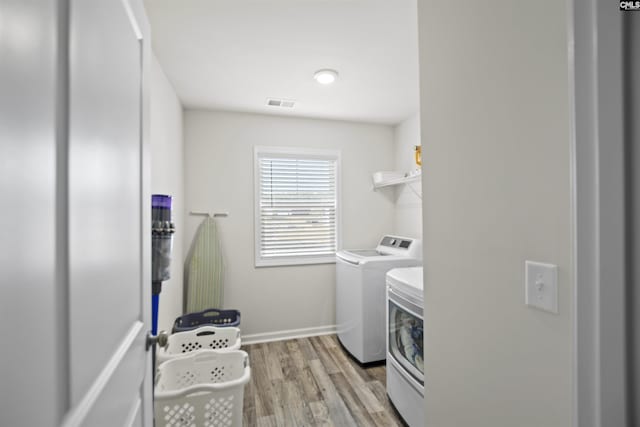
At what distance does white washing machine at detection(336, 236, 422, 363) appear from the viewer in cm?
266

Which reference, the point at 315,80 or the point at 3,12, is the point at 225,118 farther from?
the point at 3,12

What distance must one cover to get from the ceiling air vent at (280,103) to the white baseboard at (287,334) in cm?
238

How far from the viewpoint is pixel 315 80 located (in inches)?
96.4

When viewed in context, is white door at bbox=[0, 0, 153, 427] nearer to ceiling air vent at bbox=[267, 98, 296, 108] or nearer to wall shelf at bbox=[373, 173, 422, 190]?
ceiling air vent at bbox=[267, 98, 296, 108]

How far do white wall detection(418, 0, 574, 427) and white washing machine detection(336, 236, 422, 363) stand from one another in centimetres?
139

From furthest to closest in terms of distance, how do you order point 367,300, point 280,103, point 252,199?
point 252,199 → point 280,103 → point 367,300

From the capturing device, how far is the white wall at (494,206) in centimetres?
75

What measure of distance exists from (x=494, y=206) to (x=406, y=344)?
1344 millimetres

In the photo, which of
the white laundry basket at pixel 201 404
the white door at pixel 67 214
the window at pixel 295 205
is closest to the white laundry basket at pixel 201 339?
the white laundry basket at pixel 201 404

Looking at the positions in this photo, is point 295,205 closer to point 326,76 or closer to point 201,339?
point 326,76

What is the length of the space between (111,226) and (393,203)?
3.31 meters

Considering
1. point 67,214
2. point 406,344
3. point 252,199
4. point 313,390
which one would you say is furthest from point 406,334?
point 252,199

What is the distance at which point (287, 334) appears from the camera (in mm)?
3291

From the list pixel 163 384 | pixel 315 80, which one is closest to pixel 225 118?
pixel 315 80
